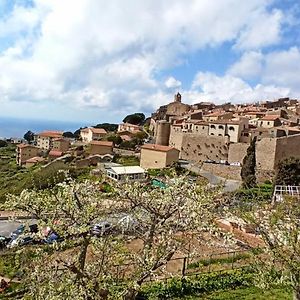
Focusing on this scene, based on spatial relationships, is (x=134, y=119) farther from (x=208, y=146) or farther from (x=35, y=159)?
(x=208, y=146)

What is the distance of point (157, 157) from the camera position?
52094 millimetres

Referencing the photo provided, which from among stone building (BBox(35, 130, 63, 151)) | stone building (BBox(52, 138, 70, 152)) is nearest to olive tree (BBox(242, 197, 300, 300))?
stone building (BBox(52, 138, 70, 152))

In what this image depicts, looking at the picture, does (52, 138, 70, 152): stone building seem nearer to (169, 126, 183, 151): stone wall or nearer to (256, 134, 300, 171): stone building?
(169, 126, 183, 151): stone wall

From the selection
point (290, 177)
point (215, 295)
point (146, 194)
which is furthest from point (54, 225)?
point (290, 177)

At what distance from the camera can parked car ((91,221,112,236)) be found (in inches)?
399

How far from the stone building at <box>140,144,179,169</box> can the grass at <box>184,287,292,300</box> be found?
118 feet

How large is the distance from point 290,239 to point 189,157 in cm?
4676

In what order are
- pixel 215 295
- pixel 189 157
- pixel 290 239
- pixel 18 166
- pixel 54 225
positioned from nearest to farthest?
1. pixel 54 225
2. pixel 290 239
3. pixel 215 295
4. pixel 189 157
5. pixel 18 166

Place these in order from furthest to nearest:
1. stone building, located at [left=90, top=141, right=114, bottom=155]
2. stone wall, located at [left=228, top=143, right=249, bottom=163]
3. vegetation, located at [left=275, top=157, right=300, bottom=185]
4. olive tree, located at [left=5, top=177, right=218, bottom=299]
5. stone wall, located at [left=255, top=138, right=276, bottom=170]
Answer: stone building, located at [left=90, top=141, right=114, bottom=155]
stone wall, located at [left=228, top=143, right=249, bottom=163]
stone wall, located at [left=255, top=138, right=276, bottom=170]
vegetation, located at [left=275, top=157, right=300, bottom=185]
olive tree, located at [left=5, top=177, right=218, bottom=299]

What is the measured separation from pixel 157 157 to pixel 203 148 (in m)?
7.76

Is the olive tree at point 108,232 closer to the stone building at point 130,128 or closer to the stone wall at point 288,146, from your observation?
the stone wall at point 288,146

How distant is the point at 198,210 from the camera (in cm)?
1002

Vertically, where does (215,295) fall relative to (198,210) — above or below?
below

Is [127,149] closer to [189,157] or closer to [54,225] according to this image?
[189,157]
